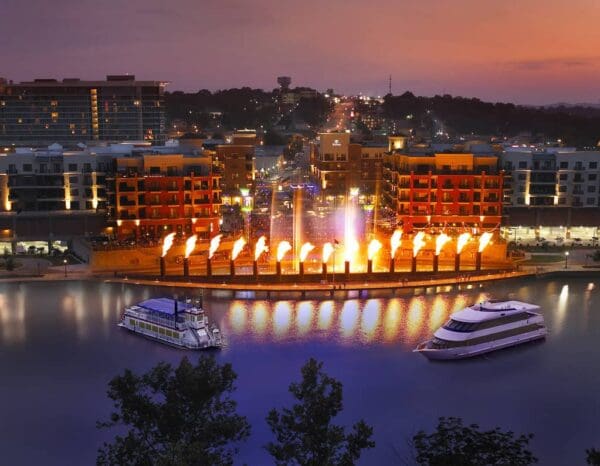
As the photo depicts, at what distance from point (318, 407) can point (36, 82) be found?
6779cm

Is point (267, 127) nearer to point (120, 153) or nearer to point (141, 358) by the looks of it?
point (120, 153)

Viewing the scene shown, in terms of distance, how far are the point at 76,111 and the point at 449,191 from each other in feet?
160

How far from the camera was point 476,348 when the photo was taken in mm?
18688

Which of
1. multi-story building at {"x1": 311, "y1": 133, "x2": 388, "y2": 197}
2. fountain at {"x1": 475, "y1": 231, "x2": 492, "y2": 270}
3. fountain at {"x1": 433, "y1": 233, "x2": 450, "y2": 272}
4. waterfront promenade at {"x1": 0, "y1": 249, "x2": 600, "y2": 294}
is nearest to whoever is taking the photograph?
waterfront promenade at {"x1": 0, "y1": 249, "x2": 600, "y2": 294}

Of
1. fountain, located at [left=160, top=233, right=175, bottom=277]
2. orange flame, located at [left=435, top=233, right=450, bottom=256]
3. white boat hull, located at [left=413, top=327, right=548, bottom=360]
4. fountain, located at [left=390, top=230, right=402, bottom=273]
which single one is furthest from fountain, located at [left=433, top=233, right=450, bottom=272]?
fountain, located at [left=160, top=233, right=175, bottom=277]

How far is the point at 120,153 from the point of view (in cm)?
3158

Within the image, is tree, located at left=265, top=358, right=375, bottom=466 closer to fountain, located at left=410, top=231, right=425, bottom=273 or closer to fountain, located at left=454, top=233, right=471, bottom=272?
fountain, located at left=410, top=231, right=425, bottom=273

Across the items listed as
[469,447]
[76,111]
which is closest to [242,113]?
[76,111]

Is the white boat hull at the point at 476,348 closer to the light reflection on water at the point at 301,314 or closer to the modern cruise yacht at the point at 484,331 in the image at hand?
the modern cruise yacht at the point at 484,331

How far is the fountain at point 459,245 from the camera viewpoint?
84.7 ft

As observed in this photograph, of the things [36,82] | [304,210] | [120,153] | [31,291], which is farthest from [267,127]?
[31,291]

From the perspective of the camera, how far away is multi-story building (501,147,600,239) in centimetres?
3119

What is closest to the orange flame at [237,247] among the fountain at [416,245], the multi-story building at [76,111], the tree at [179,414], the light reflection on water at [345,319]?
the light reflection on water at [345,319]

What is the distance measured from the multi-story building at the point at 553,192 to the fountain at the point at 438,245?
539 centimetres
